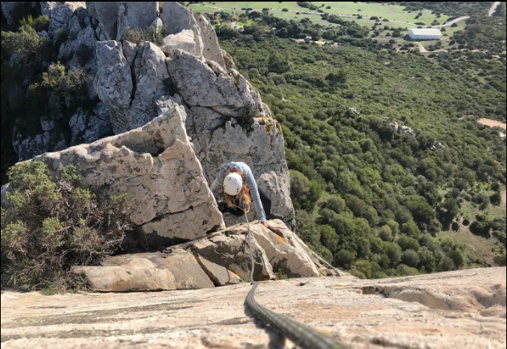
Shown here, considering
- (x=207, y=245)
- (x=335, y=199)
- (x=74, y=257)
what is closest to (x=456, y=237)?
(x=335, y=199)

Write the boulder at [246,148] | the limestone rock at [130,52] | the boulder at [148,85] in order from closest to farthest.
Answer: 1. the boulder at [148,85]
2. the boulder at [246,148]
3. the limestone rock at [130,52]

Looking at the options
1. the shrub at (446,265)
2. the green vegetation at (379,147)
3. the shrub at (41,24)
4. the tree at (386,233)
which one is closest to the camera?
the shrub at (41,24)

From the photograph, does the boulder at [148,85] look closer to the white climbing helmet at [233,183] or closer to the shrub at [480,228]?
the white climbing helmet at [233,183]

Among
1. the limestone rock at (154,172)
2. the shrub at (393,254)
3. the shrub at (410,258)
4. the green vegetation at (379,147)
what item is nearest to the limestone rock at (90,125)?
the limestone rock at (154,172)

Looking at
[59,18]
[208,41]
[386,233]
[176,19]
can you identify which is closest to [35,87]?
[59,18]

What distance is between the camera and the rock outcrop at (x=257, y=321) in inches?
122

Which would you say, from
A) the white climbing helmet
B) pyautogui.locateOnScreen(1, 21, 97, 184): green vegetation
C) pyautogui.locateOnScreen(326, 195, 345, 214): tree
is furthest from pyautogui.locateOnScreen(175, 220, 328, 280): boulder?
pyautogui.locateOnScreen(326, 195, 345, 214): tree

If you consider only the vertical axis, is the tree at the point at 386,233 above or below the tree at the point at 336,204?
below

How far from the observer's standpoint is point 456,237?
32062 millimetres

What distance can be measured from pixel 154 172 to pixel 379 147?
118 feet

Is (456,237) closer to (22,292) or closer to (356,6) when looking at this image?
(22,292)

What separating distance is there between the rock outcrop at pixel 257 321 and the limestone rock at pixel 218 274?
1.90m

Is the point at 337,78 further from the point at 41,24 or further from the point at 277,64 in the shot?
the point at 41,24

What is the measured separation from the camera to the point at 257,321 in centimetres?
382
